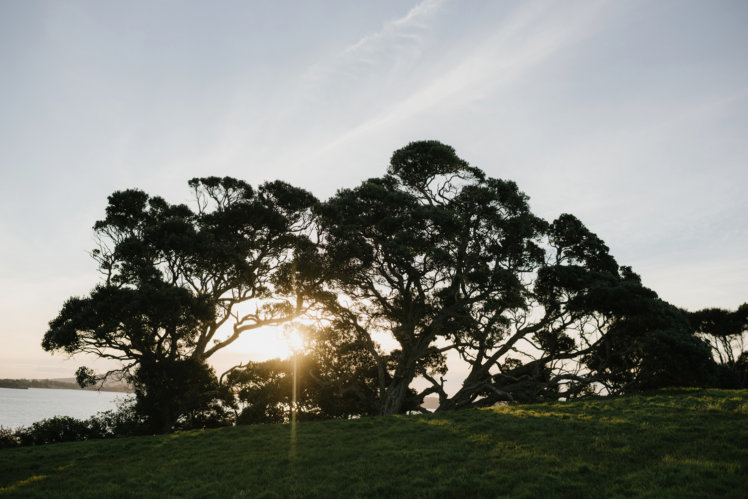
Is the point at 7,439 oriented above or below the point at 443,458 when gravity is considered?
below

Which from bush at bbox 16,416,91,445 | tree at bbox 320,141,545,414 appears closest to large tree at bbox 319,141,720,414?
tree at bbox 320,141,545,414

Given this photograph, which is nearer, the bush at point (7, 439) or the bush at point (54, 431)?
the bush at point (7, 439)

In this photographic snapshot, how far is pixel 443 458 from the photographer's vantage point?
13.1 meters

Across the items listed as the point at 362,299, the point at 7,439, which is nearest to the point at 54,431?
the point at 7,439

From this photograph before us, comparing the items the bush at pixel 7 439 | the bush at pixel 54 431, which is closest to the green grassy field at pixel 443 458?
the bush at pixel 7 439

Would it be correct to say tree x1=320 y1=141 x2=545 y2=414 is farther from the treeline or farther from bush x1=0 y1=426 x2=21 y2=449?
bush x1=0 y1=426 x2=21 y2=449

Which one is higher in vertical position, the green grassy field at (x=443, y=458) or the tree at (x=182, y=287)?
the tree at (x=182, y=287)

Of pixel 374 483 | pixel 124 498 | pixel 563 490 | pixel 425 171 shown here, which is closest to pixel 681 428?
pixel 563 490

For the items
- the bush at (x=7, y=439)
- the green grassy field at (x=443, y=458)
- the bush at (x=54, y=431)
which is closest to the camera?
the green grassy field at (x=443, y=458)

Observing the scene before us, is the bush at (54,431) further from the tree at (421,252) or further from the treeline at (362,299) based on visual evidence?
the tree at (421,252)

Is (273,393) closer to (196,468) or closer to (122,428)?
(122,428)

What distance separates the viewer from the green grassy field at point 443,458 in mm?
10109

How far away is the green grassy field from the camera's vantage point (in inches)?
398

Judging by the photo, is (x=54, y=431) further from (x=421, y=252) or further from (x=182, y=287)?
(x=421, y=252)
